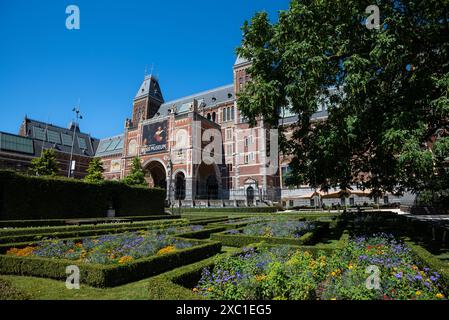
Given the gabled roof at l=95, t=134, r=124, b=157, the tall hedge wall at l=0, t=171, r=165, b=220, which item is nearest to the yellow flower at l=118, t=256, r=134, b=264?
the tall hedge wall at l=0, t=171, r=165, b=220

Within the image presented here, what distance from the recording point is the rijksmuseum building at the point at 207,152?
42.9 meters

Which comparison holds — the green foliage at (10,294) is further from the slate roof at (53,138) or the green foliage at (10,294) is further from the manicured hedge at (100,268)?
the slate roof at (53,138)

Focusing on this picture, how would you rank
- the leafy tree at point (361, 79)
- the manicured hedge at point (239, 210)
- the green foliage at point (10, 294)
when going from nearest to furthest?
the green foliage at point (10, 294) < the leafy tree at point (361, 79) < the manicured hedge at point (239, 210)

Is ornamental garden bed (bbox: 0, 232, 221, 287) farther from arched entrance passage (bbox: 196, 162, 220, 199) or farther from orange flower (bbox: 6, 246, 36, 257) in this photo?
arched entrance passage (bbox: 196, 162, 220, 199)

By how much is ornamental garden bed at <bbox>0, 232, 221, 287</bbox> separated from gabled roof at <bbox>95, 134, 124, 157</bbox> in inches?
2367

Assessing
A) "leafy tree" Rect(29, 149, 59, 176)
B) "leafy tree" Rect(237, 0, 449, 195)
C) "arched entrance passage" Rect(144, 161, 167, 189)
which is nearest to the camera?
"leafy tree" Rect(237, 0, 449, 195)

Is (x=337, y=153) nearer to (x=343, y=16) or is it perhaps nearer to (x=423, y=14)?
(x=343, y=16)

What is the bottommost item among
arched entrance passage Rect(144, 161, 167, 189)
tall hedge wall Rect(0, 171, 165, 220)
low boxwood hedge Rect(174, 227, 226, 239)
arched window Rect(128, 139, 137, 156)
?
low boxwood hedge Rect(174, 227, 226, 239)

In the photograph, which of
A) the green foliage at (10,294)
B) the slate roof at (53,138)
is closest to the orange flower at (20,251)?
the green foliage at (10,294)

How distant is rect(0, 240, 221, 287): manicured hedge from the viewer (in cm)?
Result: 594

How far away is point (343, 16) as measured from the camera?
31.9 feet

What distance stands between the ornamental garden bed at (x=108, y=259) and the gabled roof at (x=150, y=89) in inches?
2253

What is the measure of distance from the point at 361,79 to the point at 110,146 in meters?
69.9
